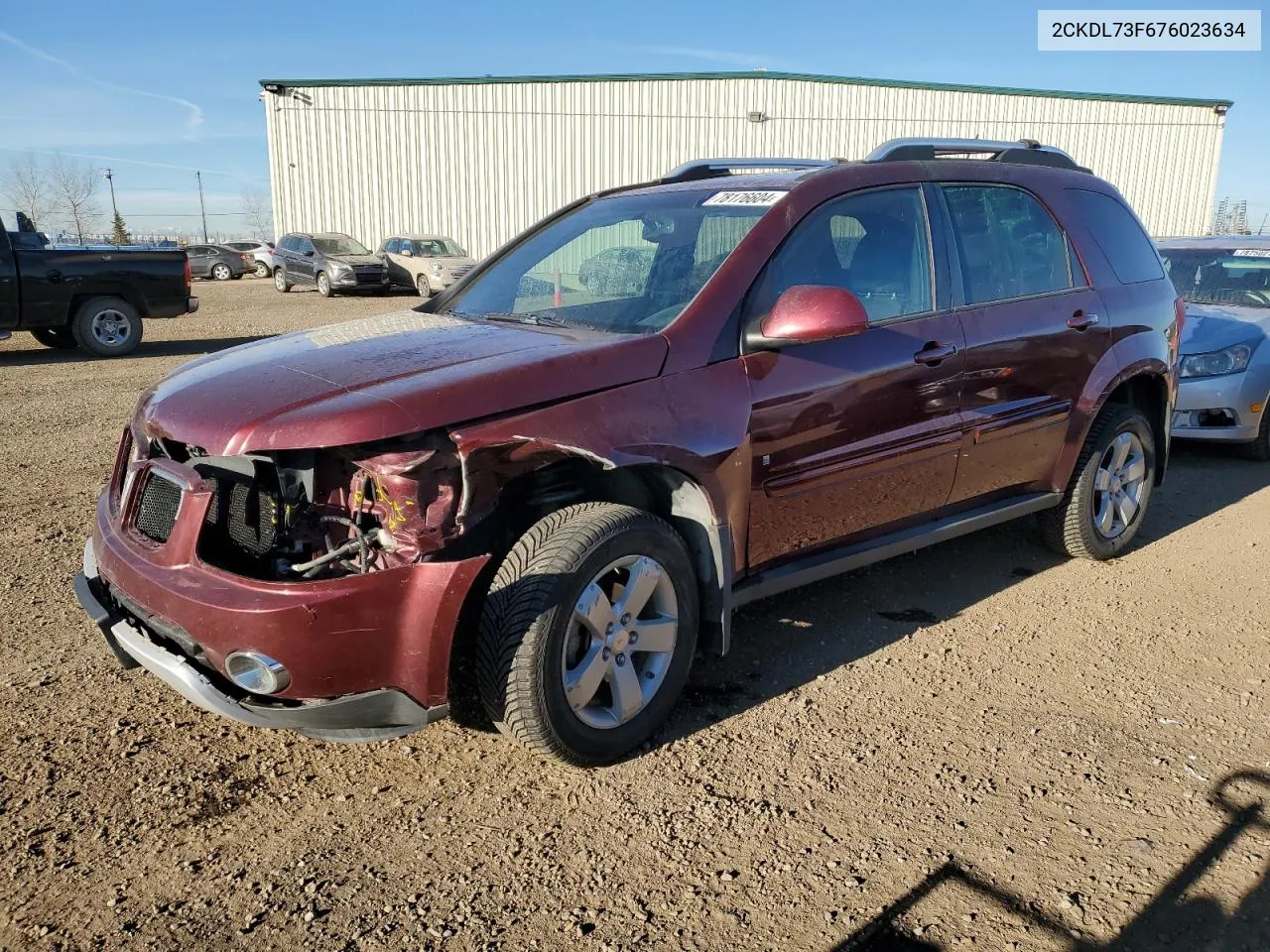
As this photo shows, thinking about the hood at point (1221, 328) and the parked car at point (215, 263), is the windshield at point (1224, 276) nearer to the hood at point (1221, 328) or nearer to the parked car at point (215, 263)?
the hood at point (1221, 328)

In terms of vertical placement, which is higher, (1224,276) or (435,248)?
(435,248)

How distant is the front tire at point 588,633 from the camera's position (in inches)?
110

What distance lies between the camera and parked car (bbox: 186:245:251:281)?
A: 37.3 m

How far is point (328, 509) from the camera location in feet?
9.17

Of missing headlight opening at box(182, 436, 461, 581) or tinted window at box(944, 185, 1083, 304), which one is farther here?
tinted window at box(944, 185, 1083, 304)

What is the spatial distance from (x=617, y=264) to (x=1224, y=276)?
667 centimetres

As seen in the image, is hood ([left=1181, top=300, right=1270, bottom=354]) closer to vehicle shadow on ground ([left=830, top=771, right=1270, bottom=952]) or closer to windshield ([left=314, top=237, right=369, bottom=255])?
vehicle shadow on ground ([left=830, top=771, right=1270, bottom=952])

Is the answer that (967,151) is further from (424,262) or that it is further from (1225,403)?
(424,262)

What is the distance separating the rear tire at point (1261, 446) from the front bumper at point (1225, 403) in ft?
0.32

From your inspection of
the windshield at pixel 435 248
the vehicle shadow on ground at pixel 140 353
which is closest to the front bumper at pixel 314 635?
the vehicle shadow on ground at pixel 140 353

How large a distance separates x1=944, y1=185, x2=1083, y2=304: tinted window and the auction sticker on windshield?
36.8 inches

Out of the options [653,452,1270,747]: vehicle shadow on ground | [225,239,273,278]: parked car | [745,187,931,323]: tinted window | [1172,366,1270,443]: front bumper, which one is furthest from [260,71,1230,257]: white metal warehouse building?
[745,187,931,323]: tinted window

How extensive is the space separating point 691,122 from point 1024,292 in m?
27.5

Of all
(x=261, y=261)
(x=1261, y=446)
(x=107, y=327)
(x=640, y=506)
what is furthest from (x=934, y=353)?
(x=261, y=261)
